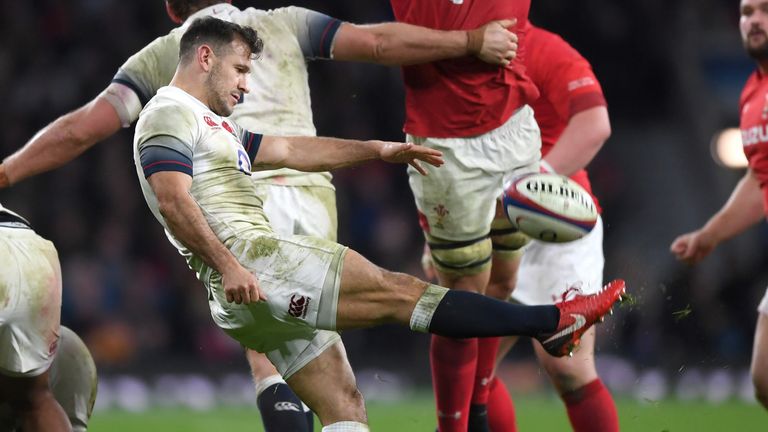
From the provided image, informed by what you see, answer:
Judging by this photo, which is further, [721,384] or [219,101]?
[721,384]

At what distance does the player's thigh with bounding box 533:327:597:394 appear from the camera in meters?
6.46

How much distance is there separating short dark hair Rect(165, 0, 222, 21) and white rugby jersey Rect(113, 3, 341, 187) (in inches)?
2.3

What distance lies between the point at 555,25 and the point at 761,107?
1029 centimetres

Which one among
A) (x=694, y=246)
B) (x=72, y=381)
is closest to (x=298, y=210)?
(x=72, y=381)

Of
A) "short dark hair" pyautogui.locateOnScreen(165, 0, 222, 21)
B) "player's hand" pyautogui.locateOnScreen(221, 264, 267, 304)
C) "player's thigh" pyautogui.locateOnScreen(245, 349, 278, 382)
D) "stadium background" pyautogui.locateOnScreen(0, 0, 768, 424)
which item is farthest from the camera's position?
"stadium background" pyautogui.locateOnScreen(0, 0, 768, 424)

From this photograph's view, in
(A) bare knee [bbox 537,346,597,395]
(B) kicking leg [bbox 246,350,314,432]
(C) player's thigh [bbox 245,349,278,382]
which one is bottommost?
(A) bare knee [bbox 537,346,597,395]

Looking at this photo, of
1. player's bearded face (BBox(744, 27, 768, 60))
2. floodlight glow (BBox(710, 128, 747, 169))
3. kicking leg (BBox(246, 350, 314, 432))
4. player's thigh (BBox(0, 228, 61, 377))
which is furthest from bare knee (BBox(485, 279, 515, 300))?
floodlight glow (BBox(710, 128, 747, 169))

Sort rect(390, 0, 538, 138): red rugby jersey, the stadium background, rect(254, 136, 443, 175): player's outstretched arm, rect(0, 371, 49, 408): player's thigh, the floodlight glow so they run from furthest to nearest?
1. the floodlight glow
2. the stadium background
3. rect(390, 0, 538, 138): red rugby jersey
4. rect(0, 371, 49, 408): player's thigh
5. rect(254, 136, 443, 175): player's outstretched arm

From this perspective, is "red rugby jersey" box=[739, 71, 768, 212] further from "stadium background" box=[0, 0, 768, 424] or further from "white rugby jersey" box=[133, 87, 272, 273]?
"stadium background" box=[0, 0, 768, 424]

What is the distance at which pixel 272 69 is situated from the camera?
5.92 metres

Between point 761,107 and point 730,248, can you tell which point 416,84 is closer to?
point 761,107

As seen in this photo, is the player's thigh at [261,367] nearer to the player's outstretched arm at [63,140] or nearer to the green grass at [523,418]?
the player's outstretched arm at [63,140]

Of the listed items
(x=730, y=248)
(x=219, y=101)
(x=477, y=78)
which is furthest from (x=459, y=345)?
(x=730, y=248)

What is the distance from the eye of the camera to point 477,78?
6148mm
